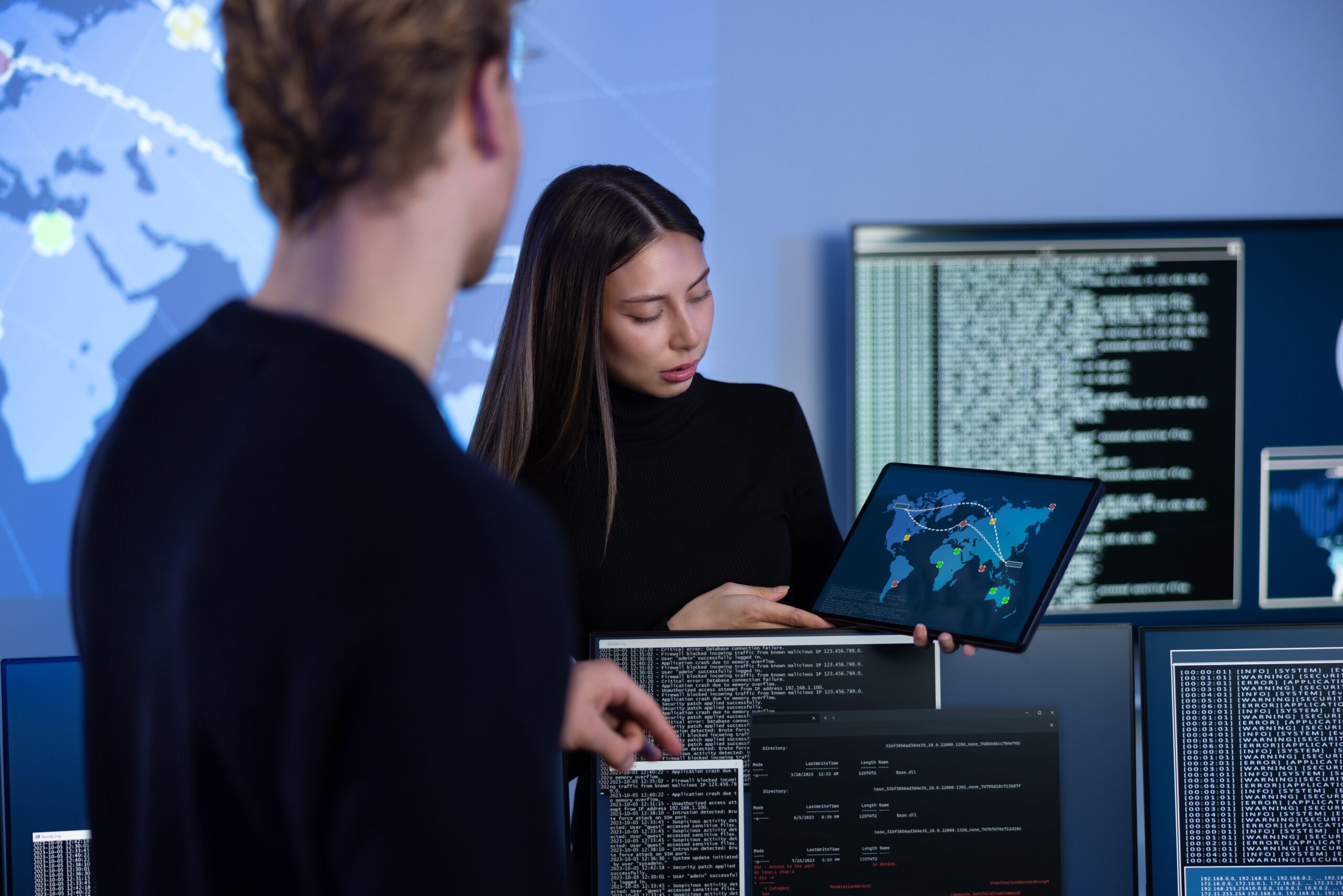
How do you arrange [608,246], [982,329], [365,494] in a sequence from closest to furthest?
[365,494]
[608,246]
[982,329]

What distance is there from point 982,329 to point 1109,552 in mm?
587

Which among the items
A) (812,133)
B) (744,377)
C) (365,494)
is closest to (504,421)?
(365,494)

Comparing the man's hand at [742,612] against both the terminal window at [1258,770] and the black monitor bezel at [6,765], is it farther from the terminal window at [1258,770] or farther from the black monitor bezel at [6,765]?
the black monitor bezel at [6,765]

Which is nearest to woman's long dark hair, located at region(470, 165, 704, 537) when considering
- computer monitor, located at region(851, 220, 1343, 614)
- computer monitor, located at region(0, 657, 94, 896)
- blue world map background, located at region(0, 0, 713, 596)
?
computer monitor, located at region(0, 657, 94, 896)

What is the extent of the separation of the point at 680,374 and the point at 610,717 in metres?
0.71

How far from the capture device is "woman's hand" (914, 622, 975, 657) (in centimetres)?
92

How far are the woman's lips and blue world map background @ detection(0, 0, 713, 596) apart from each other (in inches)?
39.4

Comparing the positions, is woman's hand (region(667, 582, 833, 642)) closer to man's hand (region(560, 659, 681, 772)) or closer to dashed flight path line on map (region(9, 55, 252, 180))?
man's hand (region(560, 659, 681, 772))

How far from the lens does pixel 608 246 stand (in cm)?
129

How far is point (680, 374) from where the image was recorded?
1.36 metres

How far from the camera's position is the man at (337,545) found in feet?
1.22

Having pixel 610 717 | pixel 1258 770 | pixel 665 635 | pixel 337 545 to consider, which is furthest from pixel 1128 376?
pixel 337 545

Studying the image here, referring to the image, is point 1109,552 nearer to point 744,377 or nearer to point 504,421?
point 744,377

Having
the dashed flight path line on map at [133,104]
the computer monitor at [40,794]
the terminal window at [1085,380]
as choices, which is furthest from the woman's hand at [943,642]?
the dashed flight path line on map at [133,104]
